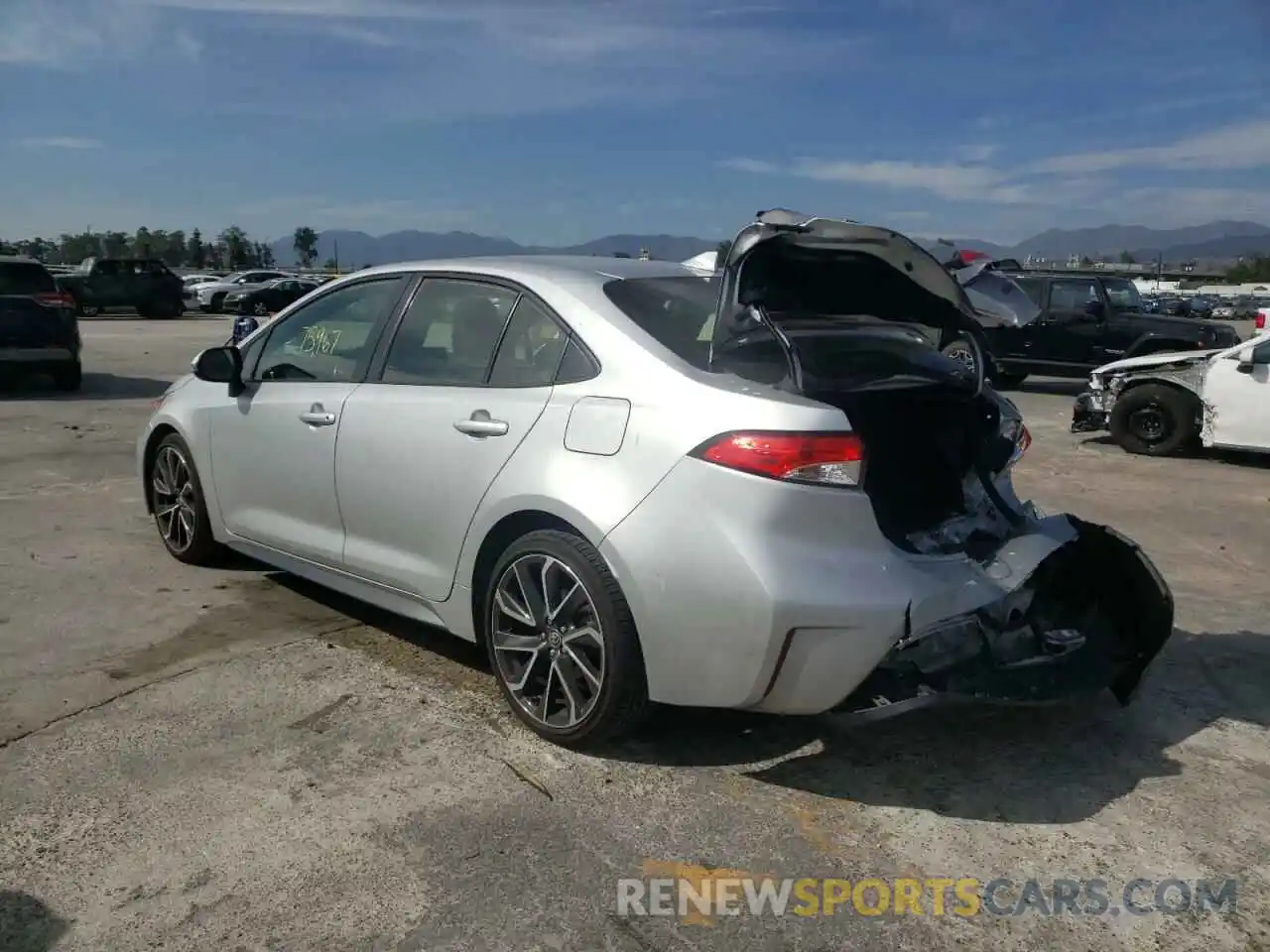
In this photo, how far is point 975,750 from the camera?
3771 mm

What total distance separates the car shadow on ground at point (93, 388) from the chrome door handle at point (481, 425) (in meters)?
10.6

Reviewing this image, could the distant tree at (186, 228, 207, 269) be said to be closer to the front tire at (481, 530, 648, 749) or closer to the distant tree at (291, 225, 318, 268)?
the distant tree at (291, 225, 318, 268)

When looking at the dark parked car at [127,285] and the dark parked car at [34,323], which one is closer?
the dark parked car at [34,323]

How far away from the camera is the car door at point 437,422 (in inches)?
151

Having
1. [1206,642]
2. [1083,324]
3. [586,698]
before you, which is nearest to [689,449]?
[586,698]

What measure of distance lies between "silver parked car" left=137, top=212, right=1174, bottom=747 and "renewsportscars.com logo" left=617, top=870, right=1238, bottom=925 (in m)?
0.52

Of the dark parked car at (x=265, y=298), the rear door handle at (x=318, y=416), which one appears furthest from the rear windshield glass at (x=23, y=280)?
the dark parked car at (x=265, y=298)

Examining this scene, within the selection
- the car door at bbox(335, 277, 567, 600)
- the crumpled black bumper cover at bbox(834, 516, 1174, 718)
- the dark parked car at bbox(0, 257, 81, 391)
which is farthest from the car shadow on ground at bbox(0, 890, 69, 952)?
the dark parked car at bbox(0, 257, 81, 391)

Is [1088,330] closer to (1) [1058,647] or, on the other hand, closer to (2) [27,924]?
(1) [1058,647]

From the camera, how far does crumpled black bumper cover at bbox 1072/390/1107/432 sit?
1098 centimetres

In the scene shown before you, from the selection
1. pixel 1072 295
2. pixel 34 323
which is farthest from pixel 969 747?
pixel 1072 295

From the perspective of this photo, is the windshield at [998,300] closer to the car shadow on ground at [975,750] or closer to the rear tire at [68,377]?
the car shadow on ground at [975,750]

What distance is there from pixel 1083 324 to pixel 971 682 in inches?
528

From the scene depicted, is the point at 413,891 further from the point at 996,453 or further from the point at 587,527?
the point at 996,453
